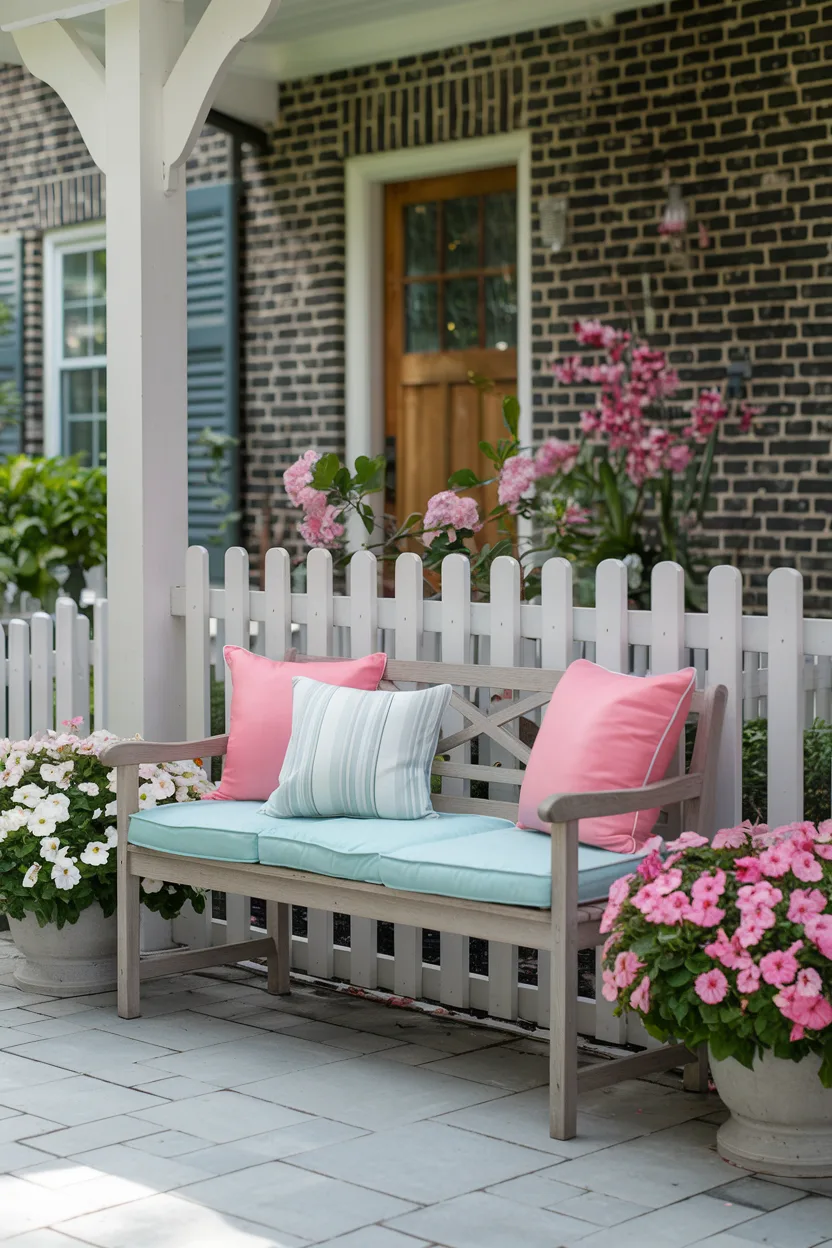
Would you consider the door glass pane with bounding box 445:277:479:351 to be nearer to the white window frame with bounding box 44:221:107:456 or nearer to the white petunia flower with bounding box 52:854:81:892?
the white window frame with bounding box 44:221:107:456

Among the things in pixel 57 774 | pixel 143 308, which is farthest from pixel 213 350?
pixel 57 774

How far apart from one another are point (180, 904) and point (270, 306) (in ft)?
15.4

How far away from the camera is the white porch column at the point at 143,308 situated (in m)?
4.48

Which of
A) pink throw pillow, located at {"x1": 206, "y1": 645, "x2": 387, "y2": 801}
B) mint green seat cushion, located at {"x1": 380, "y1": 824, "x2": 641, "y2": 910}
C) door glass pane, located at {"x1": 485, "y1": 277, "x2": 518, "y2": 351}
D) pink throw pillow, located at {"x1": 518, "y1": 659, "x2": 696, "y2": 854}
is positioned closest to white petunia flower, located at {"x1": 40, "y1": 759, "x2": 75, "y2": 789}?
pink throw pillow, located at {"x1": 206, "y1": 645, "x2": 387, "y2": 801}

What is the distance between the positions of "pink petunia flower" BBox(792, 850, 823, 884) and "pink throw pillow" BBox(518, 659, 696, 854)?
452 mm

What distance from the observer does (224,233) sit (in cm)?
832

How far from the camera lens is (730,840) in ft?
10.2

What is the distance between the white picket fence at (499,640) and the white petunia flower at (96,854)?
528mm

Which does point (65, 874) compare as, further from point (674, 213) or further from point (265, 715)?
point (674, 213)

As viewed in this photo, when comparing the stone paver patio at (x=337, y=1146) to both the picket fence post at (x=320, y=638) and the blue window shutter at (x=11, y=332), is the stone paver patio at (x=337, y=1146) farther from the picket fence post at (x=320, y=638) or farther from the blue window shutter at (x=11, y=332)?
the blue window shutter at (x=11, y=332)

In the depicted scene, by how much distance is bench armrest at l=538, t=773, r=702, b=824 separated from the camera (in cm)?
303

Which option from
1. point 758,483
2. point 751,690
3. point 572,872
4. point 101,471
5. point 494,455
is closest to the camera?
point 572,872

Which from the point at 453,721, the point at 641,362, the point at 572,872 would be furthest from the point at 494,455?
the point at 641,362

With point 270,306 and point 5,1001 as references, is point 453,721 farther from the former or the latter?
point 270,306
